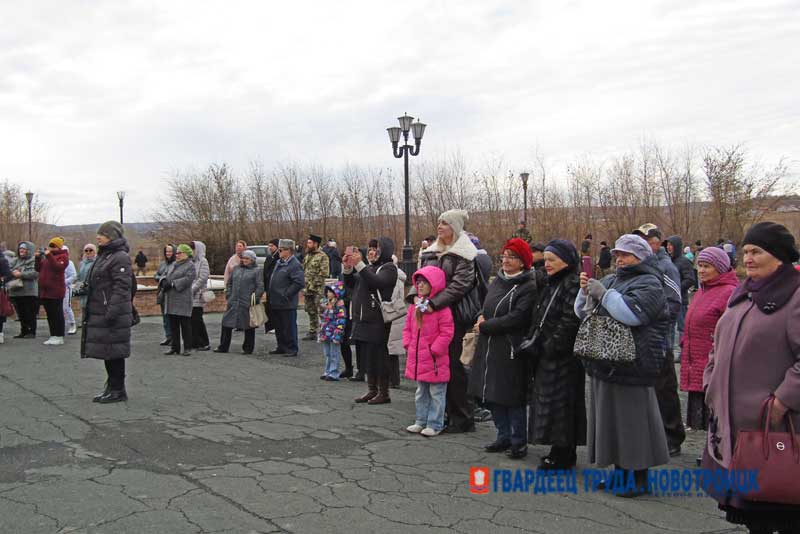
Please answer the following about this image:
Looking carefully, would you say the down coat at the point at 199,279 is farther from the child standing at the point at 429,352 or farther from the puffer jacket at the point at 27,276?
the child standing at the point at 429,352

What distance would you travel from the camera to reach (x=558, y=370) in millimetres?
5496

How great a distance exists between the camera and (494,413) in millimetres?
6180

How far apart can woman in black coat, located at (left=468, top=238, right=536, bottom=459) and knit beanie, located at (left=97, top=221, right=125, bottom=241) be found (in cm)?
441

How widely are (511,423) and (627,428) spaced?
1.32 metres

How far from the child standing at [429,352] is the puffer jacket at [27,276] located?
9968 millimetres

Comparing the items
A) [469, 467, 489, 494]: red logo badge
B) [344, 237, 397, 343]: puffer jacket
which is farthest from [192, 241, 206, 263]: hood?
[469, 467, 489, 494]: red logo badge

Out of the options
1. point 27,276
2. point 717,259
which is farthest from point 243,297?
point 717,259

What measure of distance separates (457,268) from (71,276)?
1043 cm

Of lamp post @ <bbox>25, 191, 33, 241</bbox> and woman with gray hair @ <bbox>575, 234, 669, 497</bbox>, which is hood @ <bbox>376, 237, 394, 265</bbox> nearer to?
woman with gray hair @ <bbox>575, 234, 669, 497</bbox>

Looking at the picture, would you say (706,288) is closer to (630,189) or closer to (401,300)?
(401,300)

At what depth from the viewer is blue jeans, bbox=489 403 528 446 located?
5.99 m

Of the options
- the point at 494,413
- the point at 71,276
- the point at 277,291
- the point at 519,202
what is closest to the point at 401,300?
the point at 494,413

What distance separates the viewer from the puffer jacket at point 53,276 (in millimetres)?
12875

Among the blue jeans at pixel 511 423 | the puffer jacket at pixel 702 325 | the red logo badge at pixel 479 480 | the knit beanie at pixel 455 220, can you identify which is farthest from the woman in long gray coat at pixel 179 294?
Result: the puffer jacket at pixel 702 325
